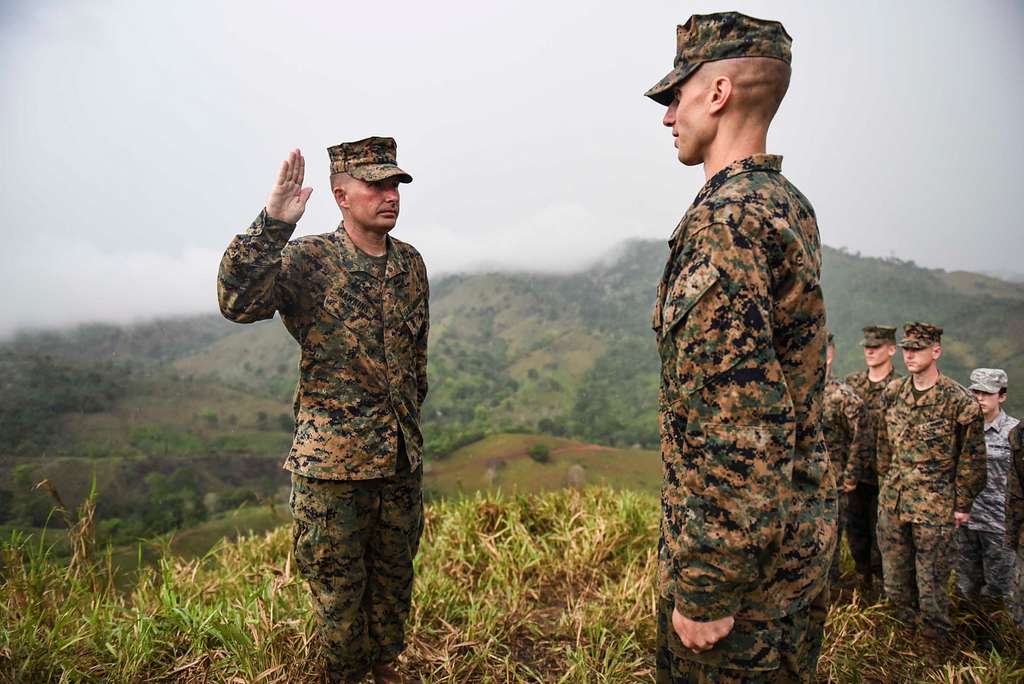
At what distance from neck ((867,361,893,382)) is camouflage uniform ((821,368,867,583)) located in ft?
0.98

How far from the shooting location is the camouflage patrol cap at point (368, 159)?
Result: 105 inches

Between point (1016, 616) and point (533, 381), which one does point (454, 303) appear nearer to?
point (533, 381)

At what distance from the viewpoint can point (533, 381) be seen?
42.5 metres

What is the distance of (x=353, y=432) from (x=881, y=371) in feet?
16.5

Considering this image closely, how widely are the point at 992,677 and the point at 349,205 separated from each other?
Result: 4591 millimetres

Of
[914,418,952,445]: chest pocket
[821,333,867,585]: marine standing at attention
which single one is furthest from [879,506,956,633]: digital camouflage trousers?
[821,333,867,585]: marine standing at attention

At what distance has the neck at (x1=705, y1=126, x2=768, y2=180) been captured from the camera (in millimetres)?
A: 1521

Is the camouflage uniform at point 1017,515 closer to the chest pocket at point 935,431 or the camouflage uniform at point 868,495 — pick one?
the chest pocket at point 935,431

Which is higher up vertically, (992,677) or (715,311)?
(715,311)

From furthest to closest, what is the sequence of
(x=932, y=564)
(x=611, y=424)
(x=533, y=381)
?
(x=533, y=381), (x=611, y=424), (x=932, y=564)

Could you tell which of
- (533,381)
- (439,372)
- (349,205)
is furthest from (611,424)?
(349,205)

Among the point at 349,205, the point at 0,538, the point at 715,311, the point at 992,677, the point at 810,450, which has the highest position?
the point at 349,205

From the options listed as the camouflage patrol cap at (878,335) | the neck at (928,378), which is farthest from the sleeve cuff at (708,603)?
the camouflage patrol cap at (878,335)

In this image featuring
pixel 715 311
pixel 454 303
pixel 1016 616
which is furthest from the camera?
pixel 454 303
